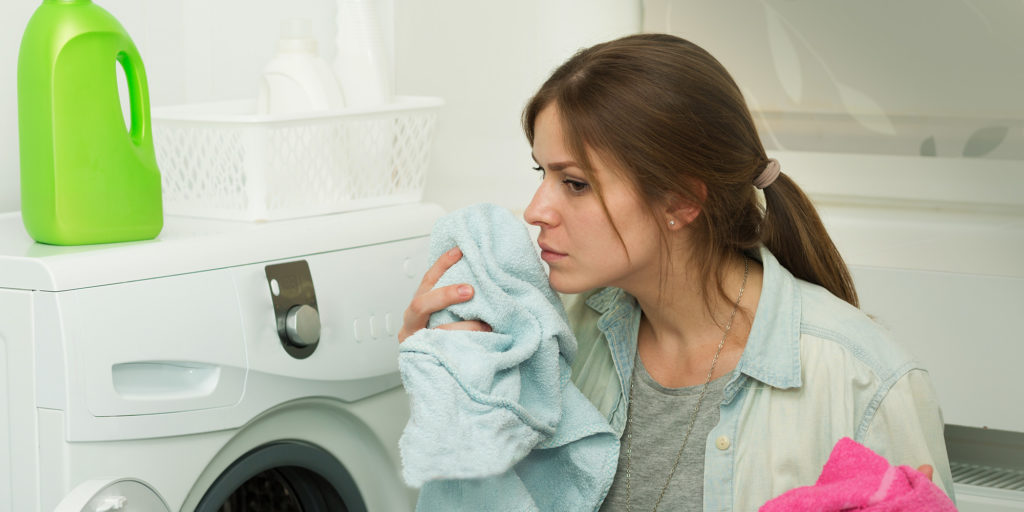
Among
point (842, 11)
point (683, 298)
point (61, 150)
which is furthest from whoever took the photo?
point (842, 11)

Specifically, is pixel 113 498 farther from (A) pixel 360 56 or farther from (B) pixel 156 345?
(A) pixel 360 56

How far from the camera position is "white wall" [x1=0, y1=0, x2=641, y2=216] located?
165 cm

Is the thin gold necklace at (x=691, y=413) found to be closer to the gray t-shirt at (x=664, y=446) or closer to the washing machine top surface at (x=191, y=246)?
the gray t-shirt at (x=664, y=446)

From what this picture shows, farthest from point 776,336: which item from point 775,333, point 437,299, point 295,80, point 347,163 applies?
point 295,80

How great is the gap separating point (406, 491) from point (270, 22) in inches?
36.5

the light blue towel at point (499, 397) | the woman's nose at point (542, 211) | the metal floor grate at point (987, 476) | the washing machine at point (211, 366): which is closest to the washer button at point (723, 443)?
the light blue towel at point (499, 397)

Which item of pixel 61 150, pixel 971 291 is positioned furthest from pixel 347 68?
pixel 971 291

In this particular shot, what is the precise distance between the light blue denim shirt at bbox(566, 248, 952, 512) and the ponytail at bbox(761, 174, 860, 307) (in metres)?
0.09

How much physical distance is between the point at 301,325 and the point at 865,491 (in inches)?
26.9

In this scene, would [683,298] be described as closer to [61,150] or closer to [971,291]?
[971,291]

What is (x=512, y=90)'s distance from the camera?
185 cm

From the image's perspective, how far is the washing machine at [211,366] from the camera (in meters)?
0.99

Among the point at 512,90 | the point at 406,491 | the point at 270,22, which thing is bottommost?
the point at 406,491

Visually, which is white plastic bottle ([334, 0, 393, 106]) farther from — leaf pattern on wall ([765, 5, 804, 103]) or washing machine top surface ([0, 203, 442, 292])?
leaf pattern on wall ([765, 5, 804, 103])
